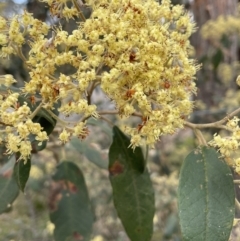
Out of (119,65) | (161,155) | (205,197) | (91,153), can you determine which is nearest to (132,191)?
(205,197)

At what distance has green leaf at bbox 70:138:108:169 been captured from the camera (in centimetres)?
163

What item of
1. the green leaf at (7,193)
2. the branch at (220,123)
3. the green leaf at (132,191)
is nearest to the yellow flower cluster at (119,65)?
the branch at (220,123)

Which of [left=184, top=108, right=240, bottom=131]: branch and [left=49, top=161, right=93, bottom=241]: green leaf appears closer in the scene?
[left=184, top=108, right=240, bottom=131]: branch

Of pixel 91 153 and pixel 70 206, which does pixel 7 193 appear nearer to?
pixel 70 206

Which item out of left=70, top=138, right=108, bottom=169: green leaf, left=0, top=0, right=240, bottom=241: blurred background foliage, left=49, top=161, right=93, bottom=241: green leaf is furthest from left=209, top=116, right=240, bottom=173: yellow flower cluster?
left=0, top=0, right=240, bottom=241: blurred background foliage

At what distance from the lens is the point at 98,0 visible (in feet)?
2.91

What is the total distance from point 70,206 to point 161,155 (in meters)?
1.72

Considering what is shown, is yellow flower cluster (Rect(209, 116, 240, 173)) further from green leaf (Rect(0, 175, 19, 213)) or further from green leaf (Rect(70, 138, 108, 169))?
green leaf (Rect(70, 138, 108, 169))

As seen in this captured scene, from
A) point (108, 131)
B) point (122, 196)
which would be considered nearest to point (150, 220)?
point (122, 196)

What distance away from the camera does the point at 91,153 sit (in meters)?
1.64

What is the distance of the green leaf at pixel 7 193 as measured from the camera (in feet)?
4.20

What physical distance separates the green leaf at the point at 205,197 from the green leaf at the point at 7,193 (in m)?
0.58

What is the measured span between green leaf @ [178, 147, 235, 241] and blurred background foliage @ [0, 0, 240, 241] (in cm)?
118

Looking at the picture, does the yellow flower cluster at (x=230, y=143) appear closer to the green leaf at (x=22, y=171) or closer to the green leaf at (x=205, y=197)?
the green leaf at (x=205, y=197)
